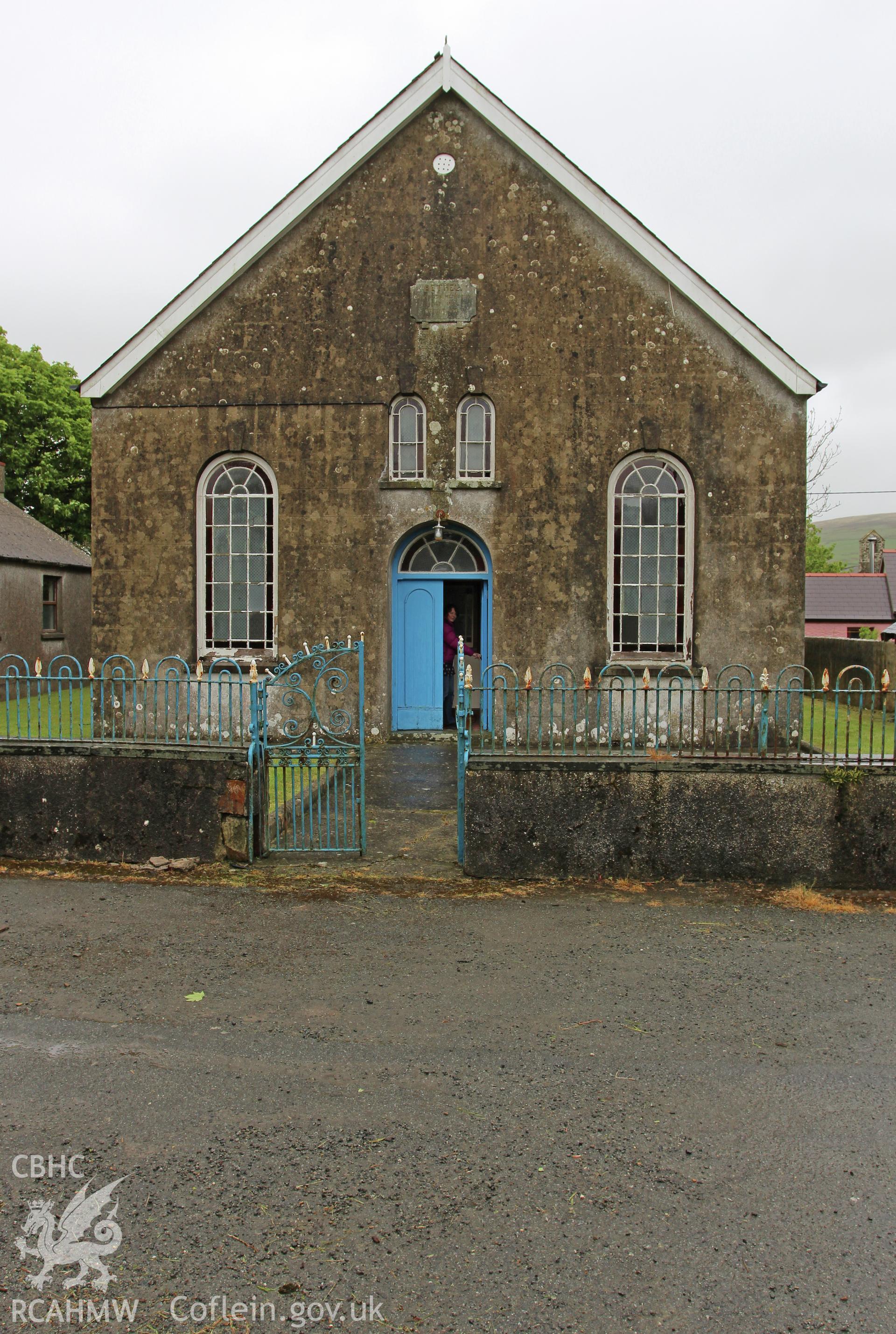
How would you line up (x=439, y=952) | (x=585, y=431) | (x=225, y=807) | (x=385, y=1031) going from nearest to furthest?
(x=385, y=1031)
(x=439, y=952)
(x=225, y=807)
(x=585, y=431)

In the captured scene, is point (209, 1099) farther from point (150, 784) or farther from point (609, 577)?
point (609, 577)

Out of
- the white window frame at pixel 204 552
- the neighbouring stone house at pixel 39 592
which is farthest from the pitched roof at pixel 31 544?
the white window frame at pixel 204 552

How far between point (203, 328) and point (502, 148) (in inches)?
185

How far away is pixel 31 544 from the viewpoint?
23.4 meters

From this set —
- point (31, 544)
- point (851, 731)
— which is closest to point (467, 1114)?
point (851, 731)

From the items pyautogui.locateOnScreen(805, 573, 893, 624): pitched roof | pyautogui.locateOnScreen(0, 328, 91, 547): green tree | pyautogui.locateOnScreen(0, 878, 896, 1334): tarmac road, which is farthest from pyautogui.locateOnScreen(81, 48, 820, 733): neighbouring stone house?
pyautogui.locateOnScreen(805, 573, 893, 624): pitched roof

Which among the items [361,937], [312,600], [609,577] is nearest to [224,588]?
[312,600]

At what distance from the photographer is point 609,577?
13188mm

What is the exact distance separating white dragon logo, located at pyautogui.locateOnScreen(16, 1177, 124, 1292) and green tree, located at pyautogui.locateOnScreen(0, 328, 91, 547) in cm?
2985

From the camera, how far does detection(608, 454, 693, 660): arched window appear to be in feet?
43.3

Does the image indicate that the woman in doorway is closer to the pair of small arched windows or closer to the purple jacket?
the purple jacket

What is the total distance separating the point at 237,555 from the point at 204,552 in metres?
0.45

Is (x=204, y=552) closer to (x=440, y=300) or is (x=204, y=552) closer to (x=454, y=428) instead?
(x=454, y=428)

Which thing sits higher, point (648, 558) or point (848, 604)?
point (848, 604)
